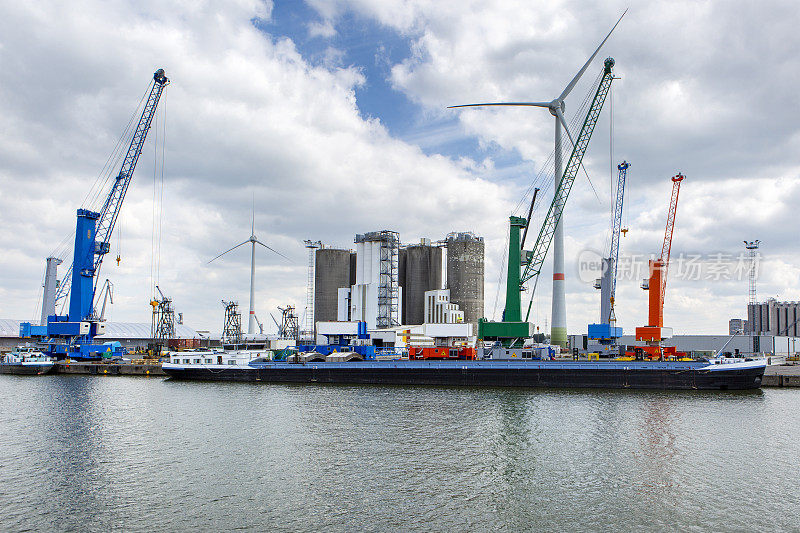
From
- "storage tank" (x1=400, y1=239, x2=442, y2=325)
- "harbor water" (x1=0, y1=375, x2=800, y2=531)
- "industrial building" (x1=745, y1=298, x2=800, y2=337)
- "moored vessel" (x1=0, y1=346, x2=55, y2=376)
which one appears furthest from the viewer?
"industrial building" (x1=745, y1=298, x2=800, y2=337)

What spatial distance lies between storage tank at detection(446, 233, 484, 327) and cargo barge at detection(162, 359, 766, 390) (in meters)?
57.6

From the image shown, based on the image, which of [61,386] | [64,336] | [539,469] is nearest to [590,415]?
[539,469]

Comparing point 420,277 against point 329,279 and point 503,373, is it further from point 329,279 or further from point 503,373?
point 503,373

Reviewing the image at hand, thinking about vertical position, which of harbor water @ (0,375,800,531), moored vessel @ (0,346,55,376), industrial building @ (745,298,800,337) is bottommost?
moored vessel @ (0,346,55,376)

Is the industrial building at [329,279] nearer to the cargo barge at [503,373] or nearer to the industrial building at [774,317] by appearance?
the cargo barge at [503,373]

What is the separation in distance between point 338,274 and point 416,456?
103295mm

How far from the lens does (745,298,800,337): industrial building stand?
171 metres

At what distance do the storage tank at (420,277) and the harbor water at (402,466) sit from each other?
3093 inches

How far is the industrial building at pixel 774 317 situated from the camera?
A: 17138 cm

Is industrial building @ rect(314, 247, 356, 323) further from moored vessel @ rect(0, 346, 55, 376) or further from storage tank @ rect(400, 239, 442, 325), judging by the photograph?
moored vessel @ rect(0, 346, 55, 376)

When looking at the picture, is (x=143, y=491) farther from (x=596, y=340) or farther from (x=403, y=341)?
(x=403, y=341)

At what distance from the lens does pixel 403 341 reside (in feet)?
308

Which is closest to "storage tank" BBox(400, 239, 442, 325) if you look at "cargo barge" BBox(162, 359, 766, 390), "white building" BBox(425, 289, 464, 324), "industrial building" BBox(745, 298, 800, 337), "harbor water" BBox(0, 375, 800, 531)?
"white building" BBox(425, 289, 464, 324)

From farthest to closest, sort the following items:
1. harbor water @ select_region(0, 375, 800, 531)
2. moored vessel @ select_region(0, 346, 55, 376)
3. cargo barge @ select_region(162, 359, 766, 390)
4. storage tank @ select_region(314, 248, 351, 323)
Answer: storage tank @ select_region(314, 248, 351, 323) → moored vessel @ select_region(0, 346, 55, 376) → cargo barge @ select_region(162, 359, 766, 390) → harbor water @ select_region(0, 375, 800, 531)
